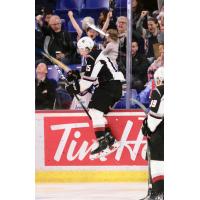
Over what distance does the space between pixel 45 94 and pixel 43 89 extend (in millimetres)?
25

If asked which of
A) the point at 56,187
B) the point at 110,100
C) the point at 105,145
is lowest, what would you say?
the point at 56,187

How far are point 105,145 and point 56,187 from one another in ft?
0.98

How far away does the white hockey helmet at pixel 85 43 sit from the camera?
8.57 ft

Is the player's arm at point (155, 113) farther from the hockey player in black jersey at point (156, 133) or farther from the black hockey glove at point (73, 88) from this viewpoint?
the black hockey glove at point (73, 88)

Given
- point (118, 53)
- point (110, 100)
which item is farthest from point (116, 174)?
point (118, 53)

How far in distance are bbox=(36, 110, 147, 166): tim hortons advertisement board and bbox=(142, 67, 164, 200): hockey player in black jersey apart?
0.12 feet

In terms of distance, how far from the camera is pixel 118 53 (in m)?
2.59

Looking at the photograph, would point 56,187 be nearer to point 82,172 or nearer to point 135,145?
point 82,172

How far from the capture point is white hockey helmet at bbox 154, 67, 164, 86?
254 centimetres

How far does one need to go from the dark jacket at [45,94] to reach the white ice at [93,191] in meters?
0.37

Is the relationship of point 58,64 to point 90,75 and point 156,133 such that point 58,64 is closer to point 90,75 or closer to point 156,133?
point 90,75

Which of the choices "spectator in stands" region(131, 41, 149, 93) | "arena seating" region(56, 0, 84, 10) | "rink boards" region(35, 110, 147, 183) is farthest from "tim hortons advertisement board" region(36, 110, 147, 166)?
"arena seating" region(56, 0, 84, 10)

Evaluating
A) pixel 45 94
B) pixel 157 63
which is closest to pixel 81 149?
pixel 45 94

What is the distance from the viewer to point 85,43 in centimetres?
262
